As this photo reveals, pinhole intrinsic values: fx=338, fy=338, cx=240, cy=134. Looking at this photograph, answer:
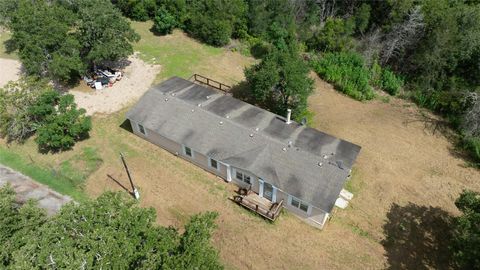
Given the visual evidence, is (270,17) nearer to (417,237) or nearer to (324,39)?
(324,39)

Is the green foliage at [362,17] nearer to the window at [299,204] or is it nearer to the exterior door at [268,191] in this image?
the exterior door at [268,191]

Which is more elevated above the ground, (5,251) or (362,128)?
(5,251)

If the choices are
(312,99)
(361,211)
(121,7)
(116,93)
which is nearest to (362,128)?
(312,99)

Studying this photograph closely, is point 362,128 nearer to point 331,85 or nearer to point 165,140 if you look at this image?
point 331,85

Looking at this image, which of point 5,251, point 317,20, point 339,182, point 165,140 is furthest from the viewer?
point 317,20

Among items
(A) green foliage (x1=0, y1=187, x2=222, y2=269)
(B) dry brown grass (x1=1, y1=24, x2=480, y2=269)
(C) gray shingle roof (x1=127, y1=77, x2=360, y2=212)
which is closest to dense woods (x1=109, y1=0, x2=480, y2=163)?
(B) dry brown grass (x1=1, y1=24, x2=480, y2=269)

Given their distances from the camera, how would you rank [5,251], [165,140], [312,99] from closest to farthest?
1. [5,251]
2. [165,140]
3. [312,99]

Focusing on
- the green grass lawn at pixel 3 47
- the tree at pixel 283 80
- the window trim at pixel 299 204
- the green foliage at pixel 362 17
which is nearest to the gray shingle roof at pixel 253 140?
the window trim at pixel 299 204
